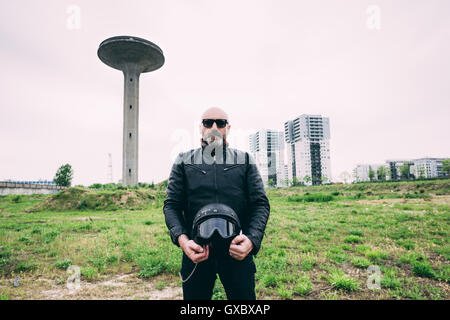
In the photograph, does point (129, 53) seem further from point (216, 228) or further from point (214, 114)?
point (216, 228)

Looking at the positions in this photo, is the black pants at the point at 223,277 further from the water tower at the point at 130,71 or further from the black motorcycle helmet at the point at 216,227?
the water tower at the point at 130,71

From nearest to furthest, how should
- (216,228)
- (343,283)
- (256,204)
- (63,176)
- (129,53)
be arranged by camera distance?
(216,228) < (256,204) < (343,283) < (129,53) < (63,176)

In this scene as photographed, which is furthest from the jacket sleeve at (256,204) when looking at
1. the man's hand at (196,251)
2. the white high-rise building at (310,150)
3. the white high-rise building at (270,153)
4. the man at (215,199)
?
the white high-rise building at (270,153)

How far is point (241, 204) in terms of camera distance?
2396mm

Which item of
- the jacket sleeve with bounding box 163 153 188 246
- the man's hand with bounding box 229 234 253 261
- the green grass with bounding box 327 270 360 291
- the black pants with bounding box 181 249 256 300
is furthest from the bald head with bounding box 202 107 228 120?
the green grass with bounding box 327 270 360 291

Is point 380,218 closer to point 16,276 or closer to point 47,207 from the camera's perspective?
point 16,276

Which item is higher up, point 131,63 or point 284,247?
point 131,63

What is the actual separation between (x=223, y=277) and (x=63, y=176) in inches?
3618

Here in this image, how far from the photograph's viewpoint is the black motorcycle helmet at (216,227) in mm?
1930

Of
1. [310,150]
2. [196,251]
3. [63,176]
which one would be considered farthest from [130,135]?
[310,150]

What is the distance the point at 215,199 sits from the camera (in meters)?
2.32

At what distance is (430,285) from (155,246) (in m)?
7.73

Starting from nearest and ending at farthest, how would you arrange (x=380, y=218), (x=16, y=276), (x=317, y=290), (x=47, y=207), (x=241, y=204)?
(x=241, y=204)
(x=317, y=290)
(x=16, y=276)
(x=380, y=218)
(x=47, y=207)

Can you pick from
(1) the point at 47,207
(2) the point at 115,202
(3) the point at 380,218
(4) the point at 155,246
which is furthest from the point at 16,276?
(1) the point at 47,207
